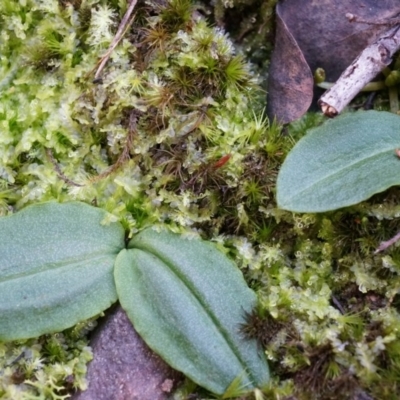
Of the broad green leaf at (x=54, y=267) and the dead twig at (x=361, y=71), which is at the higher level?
the dead twig at (x=361, y=71)

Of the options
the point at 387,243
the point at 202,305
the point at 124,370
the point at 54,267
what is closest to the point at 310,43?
the point at 387,243

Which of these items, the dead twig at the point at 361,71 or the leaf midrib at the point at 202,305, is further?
the dead twig at the point at 361,71

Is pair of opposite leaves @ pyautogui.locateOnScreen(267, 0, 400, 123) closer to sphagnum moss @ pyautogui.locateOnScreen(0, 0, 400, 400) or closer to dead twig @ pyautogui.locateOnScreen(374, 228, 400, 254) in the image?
sphagnum moss @ pyautogui.locateOnScreen(0, 0, 400, 400)

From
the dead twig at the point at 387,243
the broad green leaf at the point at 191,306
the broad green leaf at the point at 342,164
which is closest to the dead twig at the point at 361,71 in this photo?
the broad green leaf at the point at 342,164

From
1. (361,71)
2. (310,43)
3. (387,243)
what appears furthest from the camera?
(310,43)

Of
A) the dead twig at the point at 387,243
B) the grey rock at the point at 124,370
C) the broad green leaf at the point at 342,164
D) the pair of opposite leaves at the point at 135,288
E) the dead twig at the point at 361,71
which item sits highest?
the dead twig at the point at 361,71

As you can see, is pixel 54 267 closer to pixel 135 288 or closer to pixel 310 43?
pixel 135 288

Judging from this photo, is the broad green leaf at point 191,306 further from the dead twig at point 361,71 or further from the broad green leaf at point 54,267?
the dead twig at point 361,71
